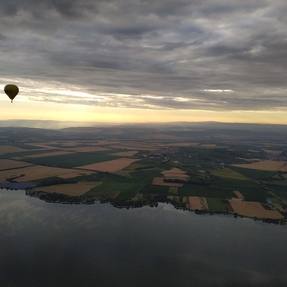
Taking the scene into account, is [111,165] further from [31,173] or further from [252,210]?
[252,210]

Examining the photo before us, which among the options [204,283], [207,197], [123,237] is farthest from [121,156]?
[204,283]

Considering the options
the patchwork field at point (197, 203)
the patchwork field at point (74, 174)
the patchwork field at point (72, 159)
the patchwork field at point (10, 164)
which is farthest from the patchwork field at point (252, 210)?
the patchwork field at point (10, 164)

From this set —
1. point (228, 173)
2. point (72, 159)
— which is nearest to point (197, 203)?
point (228, 173)

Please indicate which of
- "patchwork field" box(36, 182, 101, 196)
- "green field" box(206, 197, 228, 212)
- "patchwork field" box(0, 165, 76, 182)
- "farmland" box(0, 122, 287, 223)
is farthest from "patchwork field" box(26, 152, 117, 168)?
"green field" box(206, 197, 228, 212)

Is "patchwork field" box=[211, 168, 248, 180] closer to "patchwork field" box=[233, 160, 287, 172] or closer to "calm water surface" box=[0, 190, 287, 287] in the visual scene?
"patchwork field" box=[233, 160, 287, 172]

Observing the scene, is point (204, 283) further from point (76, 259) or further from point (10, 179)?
point (10, 179)
